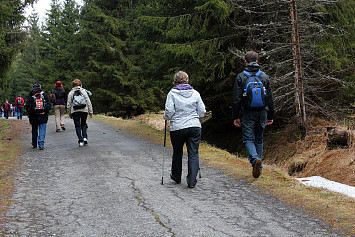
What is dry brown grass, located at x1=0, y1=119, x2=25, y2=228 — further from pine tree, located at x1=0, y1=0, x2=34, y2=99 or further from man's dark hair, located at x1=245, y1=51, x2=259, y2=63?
pine tree, located at x1=0, y1=0, x2=34, y2=99

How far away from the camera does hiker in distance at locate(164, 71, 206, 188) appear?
20.1ft

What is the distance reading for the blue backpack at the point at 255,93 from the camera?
20.8ft

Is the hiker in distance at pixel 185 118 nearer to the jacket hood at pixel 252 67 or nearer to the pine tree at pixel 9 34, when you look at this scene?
the jacket hood at pixel 252 67

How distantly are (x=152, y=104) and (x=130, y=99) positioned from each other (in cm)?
216

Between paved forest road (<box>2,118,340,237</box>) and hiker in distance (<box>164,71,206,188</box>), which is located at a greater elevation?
hiker in distance (<box>164,71,206,188</box>)

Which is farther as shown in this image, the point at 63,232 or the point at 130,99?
the point at 130,99

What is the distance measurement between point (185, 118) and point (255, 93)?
4.42 feet

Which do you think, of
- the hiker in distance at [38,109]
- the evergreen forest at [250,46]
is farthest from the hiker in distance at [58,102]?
the hiker in distance at [38,109]

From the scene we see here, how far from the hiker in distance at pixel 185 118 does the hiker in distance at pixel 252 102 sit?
0.82 m

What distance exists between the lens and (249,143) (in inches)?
261

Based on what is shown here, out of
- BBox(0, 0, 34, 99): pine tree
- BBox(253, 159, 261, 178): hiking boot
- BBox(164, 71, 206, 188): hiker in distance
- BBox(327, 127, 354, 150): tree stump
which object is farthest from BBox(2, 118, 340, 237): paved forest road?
BBox(0, 0, 34, 99): pine tree

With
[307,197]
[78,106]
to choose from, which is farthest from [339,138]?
[78,106]

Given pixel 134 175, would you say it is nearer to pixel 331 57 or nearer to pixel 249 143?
pixel 249 143

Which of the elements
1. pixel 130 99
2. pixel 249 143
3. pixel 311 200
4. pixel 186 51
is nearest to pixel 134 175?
pixel 249 143
